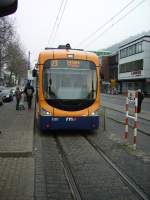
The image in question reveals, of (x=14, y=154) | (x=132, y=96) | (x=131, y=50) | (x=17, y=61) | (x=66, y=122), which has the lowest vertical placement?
(x=14, y=154)

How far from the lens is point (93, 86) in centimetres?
1501

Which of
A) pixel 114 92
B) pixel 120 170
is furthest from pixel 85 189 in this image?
pixel 114 92

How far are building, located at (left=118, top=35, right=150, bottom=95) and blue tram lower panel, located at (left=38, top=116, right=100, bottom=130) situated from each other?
6301cm

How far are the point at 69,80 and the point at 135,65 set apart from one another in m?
69.5

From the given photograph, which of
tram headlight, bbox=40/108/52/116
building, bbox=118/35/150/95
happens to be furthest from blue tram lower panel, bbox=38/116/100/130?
building, bbox=118/35/150/95

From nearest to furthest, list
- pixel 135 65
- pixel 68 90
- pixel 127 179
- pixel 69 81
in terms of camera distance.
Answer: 1. pixel 127 179
2. pixel 68 90
3. pixel 69 81
4. pixel 135 65

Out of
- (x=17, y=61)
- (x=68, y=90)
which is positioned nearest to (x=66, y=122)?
(x=68, y=90)

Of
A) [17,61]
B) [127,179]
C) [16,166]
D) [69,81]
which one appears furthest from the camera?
[17,61]

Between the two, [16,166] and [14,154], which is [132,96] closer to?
[14,154]

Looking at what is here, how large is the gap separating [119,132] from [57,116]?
2.70 metres

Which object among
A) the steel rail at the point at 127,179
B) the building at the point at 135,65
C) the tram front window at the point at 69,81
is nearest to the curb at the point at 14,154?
the steel rail at the point at 127,179

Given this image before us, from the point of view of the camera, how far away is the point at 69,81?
1485 cm

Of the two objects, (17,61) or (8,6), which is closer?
(8,6)

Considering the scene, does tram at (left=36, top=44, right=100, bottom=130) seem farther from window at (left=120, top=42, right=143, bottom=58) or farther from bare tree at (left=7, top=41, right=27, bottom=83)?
window at (left=120, top=42, right=143, bottom=58)
